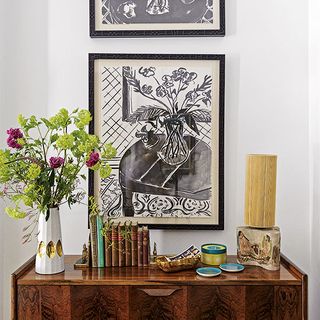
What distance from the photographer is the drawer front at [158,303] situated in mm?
1645

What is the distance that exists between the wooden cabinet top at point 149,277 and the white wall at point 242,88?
357mm

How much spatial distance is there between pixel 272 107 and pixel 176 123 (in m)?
0.44

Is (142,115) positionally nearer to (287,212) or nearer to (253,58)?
(253,58)

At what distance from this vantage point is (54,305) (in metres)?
1.65

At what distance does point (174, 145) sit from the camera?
209 centimetres

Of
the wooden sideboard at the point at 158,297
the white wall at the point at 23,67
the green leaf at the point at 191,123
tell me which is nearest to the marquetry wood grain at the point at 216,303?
the wooden sideboard at the point at 158,297

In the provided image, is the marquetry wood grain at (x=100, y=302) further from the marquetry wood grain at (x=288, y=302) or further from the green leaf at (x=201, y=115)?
the green leaf at (x=201, y=115)

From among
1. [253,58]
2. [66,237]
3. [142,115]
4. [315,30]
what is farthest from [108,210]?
[315,30]

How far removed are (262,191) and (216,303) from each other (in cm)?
47

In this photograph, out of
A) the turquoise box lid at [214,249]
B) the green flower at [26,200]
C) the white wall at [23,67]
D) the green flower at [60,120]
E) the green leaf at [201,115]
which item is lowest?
the turquoise box lid at [214,249]

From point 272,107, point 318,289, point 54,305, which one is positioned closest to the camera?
point 54,305

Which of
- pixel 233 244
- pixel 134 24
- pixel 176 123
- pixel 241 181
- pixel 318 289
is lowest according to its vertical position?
pixel 318 289

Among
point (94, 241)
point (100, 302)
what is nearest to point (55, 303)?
point (100, 302)

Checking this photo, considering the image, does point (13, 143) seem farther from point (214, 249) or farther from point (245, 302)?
point (245, 302)
